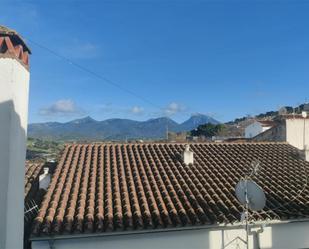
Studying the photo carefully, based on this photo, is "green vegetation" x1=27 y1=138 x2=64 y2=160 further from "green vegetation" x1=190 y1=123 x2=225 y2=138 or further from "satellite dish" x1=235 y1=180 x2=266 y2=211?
"green vegetation" x1=190 y1=123 x2=225 y2=138

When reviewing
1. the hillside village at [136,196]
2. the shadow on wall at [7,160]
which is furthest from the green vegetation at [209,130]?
the shadow on wall at [7,160]

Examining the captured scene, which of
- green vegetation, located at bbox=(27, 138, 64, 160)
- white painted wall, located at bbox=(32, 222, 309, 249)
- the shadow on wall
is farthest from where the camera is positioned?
green vegetation, located at bbox=(27, 138, 64, 160)

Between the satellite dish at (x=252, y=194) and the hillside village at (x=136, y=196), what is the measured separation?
0.08 feet

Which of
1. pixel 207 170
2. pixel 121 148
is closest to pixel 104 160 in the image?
pixel 121 148

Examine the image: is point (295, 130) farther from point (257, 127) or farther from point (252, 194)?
point (257, 127)

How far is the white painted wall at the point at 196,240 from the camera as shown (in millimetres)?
10969

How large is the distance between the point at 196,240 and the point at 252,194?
1965mm

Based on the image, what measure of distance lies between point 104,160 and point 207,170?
3.57m

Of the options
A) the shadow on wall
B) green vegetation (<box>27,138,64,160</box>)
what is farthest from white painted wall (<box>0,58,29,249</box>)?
green vegetation (<box>27,138,64,160</box>)

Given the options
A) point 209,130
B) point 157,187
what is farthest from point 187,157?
point 209,130

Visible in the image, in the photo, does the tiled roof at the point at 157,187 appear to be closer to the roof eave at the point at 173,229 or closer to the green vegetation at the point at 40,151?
the roof eave at the point at 173,229

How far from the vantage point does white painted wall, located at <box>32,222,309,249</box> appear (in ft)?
36.0

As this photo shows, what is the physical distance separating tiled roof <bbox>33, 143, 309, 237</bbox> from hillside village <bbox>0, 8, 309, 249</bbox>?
0.03 metres

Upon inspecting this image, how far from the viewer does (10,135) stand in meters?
8.61
